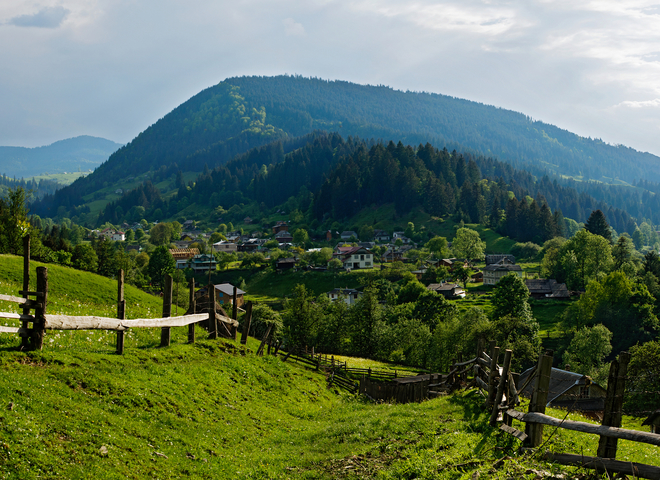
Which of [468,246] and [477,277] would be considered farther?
[468,246]

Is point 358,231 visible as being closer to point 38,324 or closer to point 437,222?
point 437,222

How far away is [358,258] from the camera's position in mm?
141250

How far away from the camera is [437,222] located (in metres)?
167

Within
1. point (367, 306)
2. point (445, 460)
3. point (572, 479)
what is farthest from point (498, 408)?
point (367, 306)

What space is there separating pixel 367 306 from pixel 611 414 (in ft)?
204

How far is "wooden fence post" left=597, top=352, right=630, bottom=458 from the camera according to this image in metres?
8.86

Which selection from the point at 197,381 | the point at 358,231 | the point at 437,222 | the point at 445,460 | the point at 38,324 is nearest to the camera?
the point at 445,460

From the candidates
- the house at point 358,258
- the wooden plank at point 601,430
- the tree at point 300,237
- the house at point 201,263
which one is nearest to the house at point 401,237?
the house at point 358,258

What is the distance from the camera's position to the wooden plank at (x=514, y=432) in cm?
1087

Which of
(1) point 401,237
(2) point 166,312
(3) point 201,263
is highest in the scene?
(1) point 401,237

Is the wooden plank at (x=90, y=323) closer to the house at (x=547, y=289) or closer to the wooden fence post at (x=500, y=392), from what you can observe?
the wooden fence post at (x=500, y=392)

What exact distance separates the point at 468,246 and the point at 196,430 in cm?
13416

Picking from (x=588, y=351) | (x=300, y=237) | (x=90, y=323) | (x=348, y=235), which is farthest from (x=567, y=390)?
(x=300, y=237)

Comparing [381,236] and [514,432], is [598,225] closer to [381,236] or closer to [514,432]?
[381,236]
